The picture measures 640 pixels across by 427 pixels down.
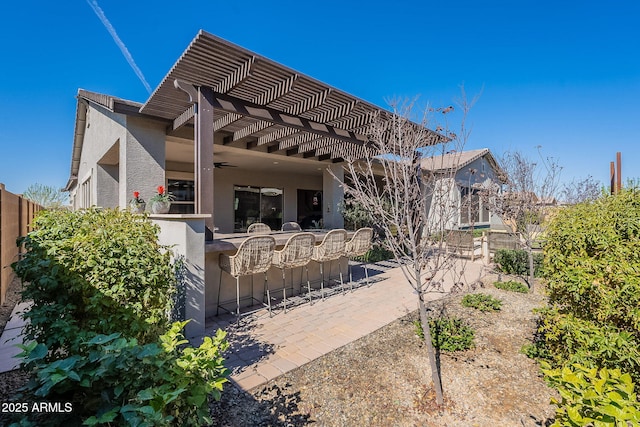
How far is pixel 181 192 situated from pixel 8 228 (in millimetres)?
5500

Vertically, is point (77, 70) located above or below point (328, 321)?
above

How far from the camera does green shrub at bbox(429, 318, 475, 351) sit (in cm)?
338

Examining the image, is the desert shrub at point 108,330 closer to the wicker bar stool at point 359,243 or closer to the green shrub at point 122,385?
the green shrub at point 122,385

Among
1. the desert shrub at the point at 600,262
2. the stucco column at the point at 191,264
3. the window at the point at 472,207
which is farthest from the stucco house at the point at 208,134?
the desert shrub at the point at 600,262

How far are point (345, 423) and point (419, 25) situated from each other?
33.1 ft

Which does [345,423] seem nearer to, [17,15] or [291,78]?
[291,78]

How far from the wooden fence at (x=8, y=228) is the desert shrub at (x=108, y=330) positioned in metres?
2.48

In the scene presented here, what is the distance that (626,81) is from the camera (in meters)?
9.93

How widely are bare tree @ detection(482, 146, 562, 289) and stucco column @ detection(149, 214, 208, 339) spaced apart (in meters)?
6.36

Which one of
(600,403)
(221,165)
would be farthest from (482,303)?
(221,165)

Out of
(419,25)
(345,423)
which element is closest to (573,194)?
(419,25)

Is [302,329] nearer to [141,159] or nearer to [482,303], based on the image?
[482,303]

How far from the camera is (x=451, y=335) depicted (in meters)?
3.58

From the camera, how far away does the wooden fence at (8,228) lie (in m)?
4.67
